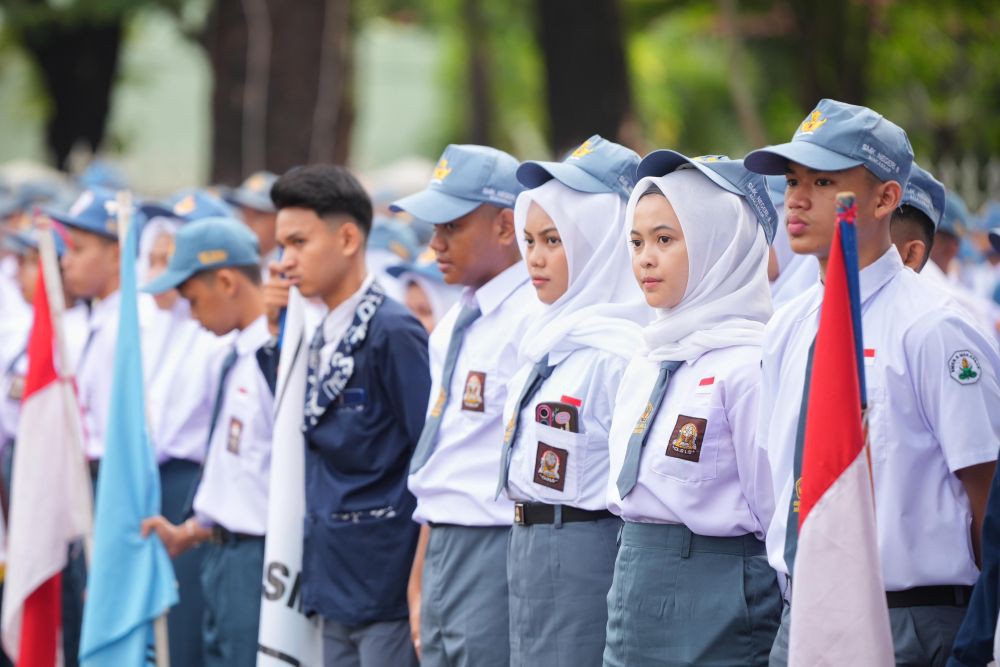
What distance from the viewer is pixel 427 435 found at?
5.35 m

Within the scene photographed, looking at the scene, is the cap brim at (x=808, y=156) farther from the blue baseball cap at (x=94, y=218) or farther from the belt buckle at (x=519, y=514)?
the blue baseball cap at (x=94, y=218)

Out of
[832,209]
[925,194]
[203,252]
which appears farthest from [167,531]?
[832,209]

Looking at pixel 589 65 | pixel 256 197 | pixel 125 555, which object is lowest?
pixel 125 555

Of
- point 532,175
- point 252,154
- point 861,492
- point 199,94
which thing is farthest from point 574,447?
point 199,94

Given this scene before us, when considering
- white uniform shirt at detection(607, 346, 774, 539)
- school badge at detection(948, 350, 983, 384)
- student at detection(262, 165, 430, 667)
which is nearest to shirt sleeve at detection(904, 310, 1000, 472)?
school badge at detection(948, 350, 983, 384)

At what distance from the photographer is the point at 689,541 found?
4332mm

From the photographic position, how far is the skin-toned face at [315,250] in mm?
5930

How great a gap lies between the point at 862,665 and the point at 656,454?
Answer: 0.97 m

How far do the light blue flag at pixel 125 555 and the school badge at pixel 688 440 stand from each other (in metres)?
2.94

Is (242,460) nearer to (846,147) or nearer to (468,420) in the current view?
(468,420)

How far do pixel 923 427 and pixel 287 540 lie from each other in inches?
108

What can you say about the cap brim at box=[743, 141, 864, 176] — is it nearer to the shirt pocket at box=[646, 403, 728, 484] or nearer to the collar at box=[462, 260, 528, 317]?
the shirt pocket at box=[646, 403, 728, 484]

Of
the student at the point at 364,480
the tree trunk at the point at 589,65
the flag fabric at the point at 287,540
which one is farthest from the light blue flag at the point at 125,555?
the tree trunk at the point at 589,65

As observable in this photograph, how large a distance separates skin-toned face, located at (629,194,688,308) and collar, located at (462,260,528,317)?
97cm
